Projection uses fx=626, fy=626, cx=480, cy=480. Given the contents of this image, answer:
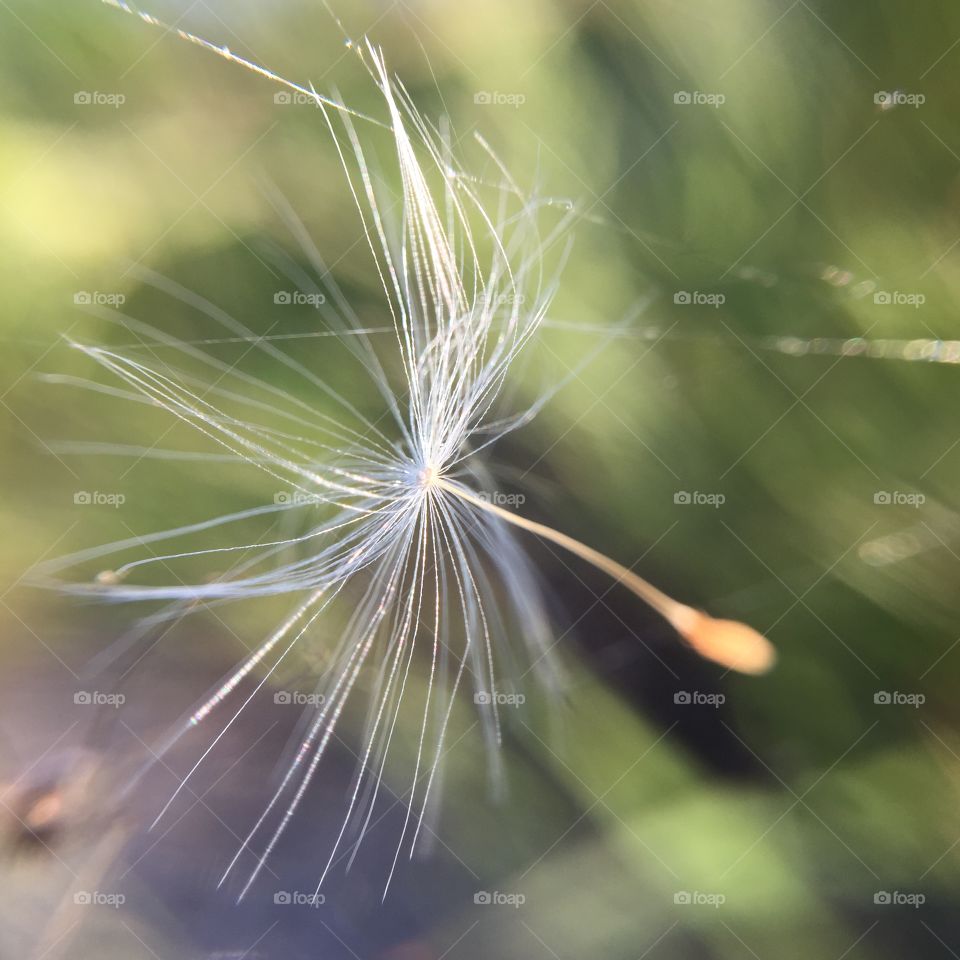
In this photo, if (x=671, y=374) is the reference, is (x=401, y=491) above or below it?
below

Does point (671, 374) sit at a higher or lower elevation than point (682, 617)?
higher

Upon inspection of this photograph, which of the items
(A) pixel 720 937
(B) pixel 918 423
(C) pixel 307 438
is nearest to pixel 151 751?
(C) pixel 307 438

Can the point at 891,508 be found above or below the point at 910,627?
above

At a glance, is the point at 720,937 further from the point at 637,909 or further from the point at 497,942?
the point at 497,942
